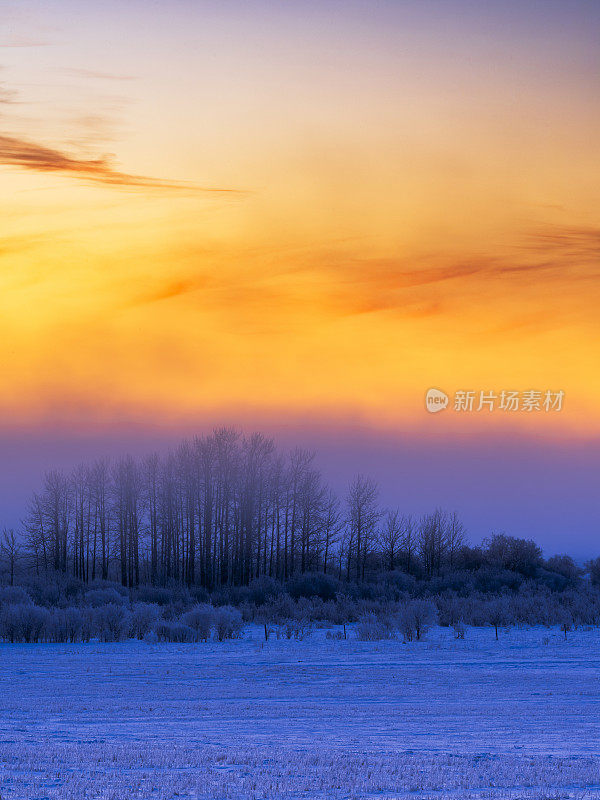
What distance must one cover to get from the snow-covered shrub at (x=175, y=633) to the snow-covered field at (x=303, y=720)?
1606 mm

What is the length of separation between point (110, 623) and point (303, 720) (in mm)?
18082

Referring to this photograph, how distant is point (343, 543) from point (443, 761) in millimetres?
64037

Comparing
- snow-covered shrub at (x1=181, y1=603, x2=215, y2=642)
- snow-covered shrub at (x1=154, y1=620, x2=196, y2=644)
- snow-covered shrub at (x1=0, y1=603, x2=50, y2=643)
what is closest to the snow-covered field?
snow-covered shrub at (x1=0, y1=603, x2=50, y2=643)

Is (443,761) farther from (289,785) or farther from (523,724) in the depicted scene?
(523,724)

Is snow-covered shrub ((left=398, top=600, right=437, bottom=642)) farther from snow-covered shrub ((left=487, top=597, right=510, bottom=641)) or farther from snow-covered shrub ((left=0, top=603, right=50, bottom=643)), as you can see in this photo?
snow-covered shrub ((left=0, top=603, right=50, bottom=643))

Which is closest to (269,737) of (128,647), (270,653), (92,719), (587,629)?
(92,719)

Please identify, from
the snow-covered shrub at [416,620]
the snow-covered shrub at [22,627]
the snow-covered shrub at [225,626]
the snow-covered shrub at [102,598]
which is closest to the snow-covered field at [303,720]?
the snow-covered shrub at [416,620]

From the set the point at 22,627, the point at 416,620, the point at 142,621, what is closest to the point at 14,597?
the point at 22,627

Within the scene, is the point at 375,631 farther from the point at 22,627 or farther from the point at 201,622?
the point at 22,627

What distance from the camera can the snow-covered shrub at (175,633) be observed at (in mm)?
30766

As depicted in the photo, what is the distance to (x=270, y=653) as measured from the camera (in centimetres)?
2712

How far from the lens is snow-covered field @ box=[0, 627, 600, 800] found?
30.5ft

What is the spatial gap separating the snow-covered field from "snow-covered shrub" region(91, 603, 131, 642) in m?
1.16

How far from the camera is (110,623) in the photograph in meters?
32.3
